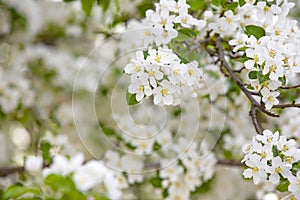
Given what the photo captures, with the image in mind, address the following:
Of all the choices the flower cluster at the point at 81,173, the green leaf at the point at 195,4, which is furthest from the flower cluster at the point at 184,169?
the green leaf at the point at 195,4

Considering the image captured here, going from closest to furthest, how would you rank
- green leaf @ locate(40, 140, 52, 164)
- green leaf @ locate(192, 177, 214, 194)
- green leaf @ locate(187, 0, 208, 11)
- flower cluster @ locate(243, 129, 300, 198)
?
flower cluster @ locate(243, 129, 300, 198), green leaf @ locate(187, 0, 208, 11), green leaf @ locate(40, 140, 52, 164), green leaf @ locate(192, 177, 214, 194)

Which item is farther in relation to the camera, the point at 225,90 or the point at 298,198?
the point at 225,90

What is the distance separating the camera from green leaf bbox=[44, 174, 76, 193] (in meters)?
1.07

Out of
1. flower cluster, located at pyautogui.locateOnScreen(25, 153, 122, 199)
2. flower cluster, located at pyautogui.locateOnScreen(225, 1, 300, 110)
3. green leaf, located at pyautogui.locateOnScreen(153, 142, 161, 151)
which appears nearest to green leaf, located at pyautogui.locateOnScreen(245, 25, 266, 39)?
flower cluster, located at pyautogui.locateOnScreen(225, 1, 300, 110)

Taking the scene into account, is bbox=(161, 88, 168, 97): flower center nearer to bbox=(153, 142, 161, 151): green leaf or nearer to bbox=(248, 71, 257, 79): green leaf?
bbox=(248, 71, 257, 79): green leaf

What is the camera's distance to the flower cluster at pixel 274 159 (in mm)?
1006

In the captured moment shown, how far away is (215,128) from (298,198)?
856 millimetres

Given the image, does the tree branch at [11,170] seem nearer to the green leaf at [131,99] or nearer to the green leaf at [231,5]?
the green leaf at [131,99]

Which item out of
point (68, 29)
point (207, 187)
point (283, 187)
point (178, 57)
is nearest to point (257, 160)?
point (283, 187)

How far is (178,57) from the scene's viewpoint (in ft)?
3.53

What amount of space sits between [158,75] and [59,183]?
0.28 metres

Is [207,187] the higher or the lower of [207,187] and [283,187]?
the lower

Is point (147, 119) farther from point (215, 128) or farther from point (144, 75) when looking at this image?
point (144, 75)

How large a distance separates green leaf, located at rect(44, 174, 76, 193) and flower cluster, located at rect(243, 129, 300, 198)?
0.34 m
